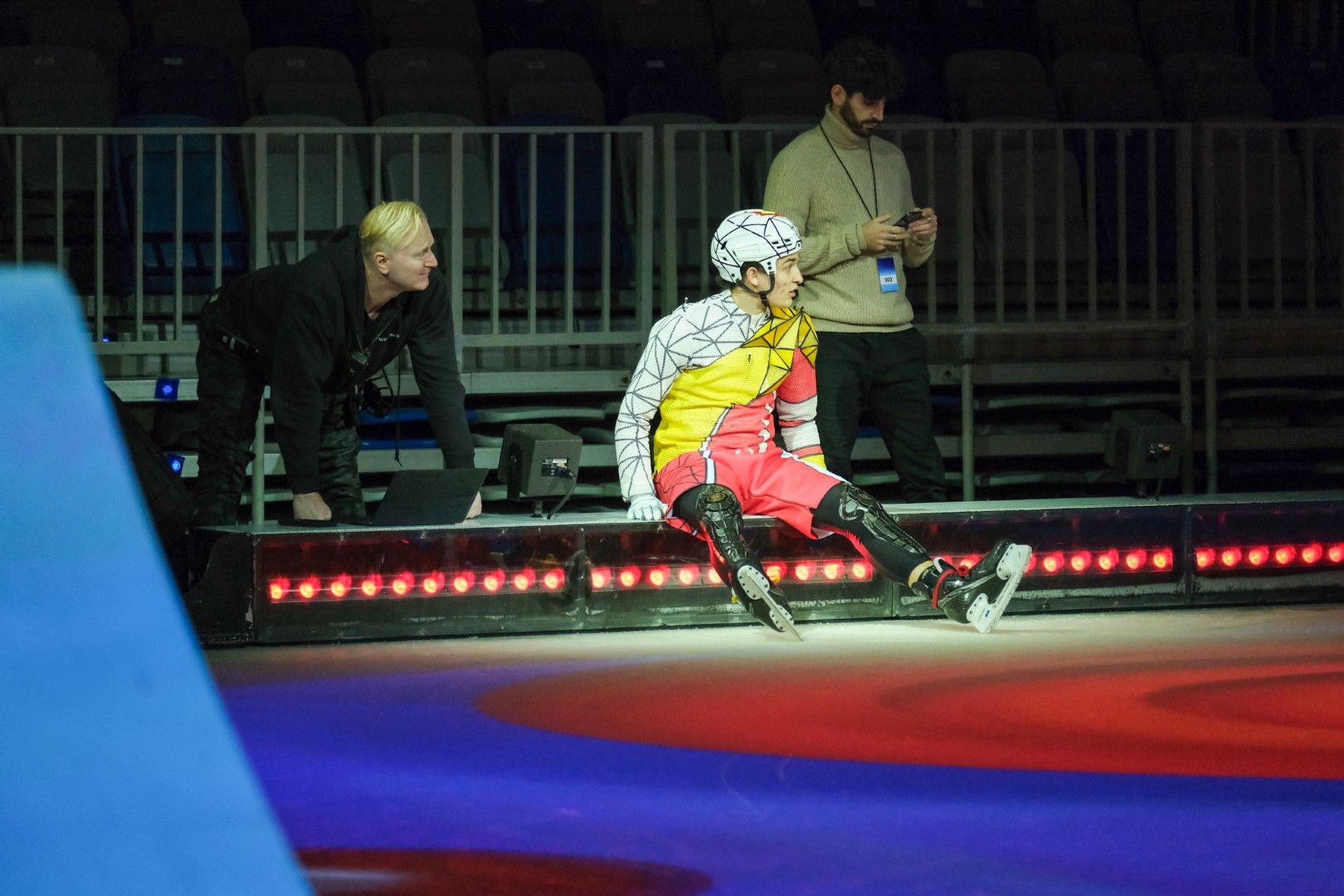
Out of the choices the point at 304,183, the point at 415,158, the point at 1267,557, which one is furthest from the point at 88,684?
the point at 304,183

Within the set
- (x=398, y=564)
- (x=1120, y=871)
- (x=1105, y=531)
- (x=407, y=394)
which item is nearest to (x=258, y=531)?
(x=398, y=564)

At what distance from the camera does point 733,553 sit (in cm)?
498

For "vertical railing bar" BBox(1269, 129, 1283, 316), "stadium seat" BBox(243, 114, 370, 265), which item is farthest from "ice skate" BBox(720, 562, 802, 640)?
"vertical railing bar" BBox(1269, 129, 1283, 316)

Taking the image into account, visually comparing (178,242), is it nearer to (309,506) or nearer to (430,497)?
(309,506)

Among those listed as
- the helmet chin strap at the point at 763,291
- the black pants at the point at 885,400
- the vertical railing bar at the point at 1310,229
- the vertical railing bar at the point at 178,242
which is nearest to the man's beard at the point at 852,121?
the black pants at the point at 885,400

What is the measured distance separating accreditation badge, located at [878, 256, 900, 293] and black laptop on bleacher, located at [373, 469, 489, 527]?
161 cm

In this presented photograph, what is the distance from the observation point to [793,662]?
4.71m

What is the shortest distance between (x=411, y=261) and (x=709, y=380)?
2.97ft

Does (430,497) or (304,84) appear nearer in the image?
(430,497)

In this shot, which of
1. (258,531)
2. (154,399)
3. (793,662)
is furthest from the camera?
(154,399)

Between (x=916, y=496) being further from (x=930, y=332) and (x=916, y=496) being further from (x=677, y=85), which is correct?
(x=677, y=85)

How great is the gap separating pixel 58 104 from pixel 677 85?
270 cm

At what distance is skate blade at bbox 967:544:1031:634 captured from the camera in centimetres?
494

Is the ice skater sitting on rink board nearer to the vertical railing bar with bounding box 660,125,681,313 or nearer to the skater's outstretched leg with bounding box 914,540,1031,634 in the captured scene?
the skater's outstretched leg with bounding box 914,540,1031,634
